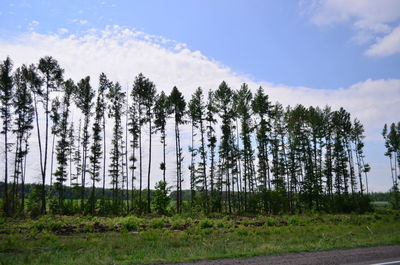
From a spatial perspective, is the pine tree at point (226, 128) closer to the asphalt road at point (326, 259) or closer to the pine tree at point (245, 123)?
the pine tree at point (245, 123)

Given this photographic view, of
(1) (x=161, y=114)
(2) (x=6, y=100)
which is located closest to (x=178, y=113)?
(1) (x=161, y=114)

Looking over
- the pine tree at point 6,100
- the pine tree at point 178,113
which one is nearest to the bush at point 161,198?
the pine tree at point 178,113

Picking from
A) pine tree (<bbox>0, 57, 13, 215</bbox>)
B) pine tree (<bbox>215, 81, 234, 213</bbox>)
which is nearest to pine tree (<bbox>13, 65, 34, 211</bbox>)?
pine tree (<bbox>0, 57, 13, 215</bbox>)

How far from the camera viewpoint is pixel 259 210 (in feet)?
132

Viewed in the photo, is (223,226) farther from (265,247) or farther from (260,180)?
(260,180)

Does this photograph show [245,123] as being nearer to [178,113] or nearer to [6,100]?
[178,113]

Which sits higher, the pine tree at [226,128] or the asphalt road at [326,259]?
the pine tree at [226,128]

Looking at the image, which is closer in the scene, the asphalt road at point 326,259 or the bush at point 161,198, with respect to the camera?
the asphalt road at point 326,259

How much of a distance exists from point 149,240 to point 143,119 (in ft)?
73.7

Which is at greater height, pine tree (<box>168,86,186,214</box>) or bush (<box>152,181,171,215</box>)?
pine tree (<box>168,86,186,214</box>)

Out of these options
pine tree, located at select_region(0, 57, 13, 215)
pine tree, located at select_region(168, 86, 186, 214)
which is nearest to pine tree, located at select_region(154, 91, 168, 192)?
pine tree, located at select_region(168, 86, 186, 214)

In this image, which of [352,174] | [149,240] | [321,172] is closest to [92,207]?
[149,240]

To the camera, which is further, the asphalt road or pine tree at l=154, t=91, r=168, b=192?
pine tree at l=154, t=91, r=168, b=192

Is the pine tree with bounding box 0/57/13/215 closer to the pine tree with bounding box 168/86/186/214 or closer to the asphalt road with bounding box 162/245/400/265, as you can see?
the pine tree with bounding box 168/86/186/214
